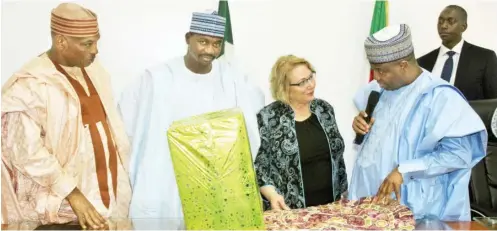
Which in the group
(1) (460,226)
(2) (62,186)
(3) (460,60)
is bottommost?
(1) (460,226)

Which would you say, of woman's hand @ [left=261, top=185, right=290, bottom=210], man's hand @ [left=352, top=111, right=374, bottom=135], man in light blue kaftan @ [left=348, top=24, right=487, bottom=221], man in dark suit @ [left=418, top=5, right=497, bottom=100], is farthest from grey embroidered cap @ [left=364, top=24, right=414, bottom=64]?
woman's hand @ [left=261, top=185, right=290, bottom=210]

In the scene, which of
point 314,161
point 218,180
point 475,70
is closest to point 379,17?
point 475,70

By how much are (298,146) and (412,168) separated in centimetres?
54

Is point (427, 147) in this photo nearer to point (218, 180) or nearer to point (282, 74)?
point (282, 74)

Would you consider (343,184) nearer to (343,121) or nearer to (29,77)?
(343,121)

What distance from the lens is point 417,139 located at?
2539 millimetres

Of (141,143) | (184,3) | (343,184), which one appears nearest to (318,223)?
(343,184)

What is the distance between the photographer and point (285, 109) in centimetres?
275

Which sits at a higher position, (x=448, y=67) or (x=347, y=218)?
(x=448, y=67)

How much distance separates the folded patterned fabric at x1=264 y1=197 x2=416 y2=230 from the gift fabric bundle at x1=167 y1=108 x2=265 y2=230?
0.49 feet

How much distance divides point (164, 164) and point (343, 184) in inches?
34.2

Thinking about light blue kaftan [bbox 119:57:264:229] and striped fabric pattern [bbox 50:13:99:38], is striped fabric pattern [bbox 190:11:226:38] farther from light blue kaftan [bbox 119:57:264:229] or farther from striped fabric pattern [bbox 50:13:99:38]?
striped fabric pattern [bbox 50:13:99:38]

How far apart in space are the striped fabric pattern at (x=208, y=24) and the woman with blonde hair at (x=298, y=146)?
332 mm

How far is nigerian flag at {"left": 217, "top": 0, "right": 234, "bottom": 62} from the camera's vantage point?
2832 mm
